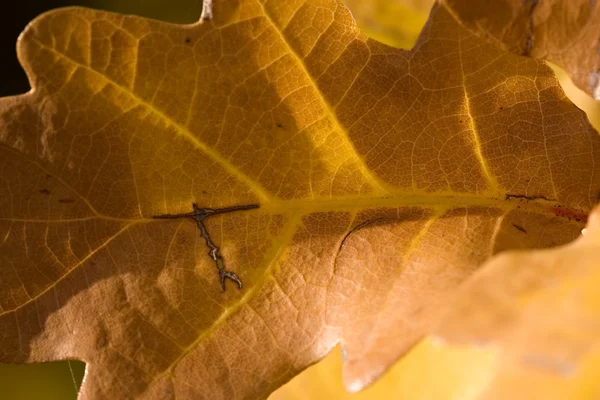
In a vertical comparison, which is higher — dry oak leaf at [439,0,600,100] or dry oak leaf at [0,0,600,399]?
dry oak leaf at [439,0,600,100]

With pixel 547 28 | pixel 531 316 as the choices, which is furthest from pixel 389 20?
pixel 531 316

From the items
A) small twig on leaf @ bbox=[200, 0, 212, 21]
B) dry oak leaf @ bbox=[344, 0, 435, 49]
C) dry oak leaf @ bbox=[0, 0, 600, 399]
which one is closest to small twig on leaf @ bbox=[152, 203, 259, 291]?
dry oak leaf @ bbox=[0, 0, 600, 399]

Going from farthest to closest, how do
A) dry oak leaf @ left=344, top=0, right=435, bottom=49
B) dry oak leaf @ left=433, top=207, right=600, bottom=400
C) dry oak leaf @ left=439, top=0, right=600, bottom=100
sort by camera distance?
1. dry oak leaf @ left=344, top=0, right=435, bottom=49
2. dry oak leaf @ left=439, top=0, right=600, bottom=100
3. dry oak leaf @ left=433, top=207, right=600, bottom=400

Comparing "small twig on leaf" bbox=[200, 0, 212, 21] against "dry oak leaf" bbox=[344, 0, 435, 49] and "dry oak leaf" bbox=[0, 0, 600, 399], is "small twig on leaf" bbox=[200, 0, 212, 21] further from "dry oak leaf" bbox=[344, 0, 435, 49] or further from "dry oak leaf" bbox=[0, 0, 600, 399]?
"dry oak leaf" bbox=[344, 0, 435, 49]

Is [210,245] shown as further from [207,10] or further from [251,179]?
[207,10]

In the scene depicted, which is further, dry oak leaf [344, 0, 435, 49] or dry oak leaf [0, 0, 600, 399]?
dry oak leaf [344, 0, 435, 49]

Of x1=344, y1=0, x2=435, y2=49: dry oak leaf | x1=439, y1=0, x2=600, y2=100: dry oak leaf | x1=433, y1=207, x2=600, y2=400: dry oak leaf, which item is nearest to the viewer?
x1=433, y1=207, x2=600, y2=400: dry oak leaf

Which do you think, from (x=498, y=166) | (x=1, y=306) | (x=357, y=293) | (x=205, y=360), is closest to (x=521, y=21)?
(x=498, y=166)
